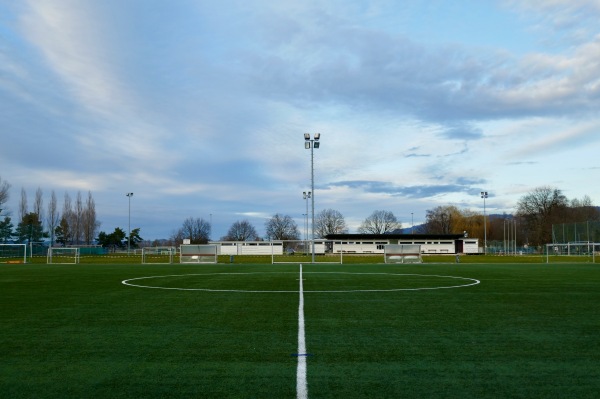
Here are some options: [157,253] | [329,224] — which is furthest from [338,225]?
[157,253]

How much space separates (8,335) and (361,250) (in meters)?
89.8

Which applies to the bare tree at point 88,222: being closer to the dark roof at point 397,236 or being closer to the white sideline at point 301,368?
the dark roof at point 397,236

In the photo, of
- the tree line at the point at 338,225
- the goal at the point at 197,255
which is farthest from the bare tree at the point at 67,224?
the goal at the point at 197,255

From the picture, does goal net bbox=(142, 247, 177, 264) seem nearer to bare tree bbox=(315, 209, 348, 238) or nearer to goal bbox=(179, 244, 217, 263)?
goal bbox=(179, 244, 217, 263)

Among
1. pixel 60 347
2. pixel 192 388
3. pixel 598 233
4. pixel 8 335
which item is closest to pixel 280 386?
pixel 192 388

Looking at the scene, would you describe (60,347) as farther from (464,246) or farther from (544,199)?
(544,199)

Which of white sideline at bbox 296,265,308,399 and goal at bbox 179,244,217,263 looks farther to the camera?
goal at bbox 179,244,217,263

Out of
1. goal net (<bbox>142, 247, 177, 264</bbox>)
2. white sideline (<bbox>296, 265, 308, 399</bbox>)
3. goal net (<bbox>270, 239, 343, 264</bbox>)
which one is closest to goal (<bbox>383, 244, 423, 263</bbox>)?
goal net (<bbox>270, 239, 343, 264</bbox>)

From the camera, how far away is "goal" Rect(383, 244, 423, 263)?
1620 inches

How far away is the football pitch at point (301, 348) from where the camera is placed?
5.25 m

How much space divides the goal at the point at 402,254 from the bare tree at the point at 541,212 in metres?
74.1

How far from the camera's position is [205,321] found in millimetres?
9438

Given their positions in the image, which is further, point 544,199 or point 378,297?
point 544,199

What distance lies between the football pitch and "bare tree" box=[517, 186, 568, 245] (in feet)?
339
